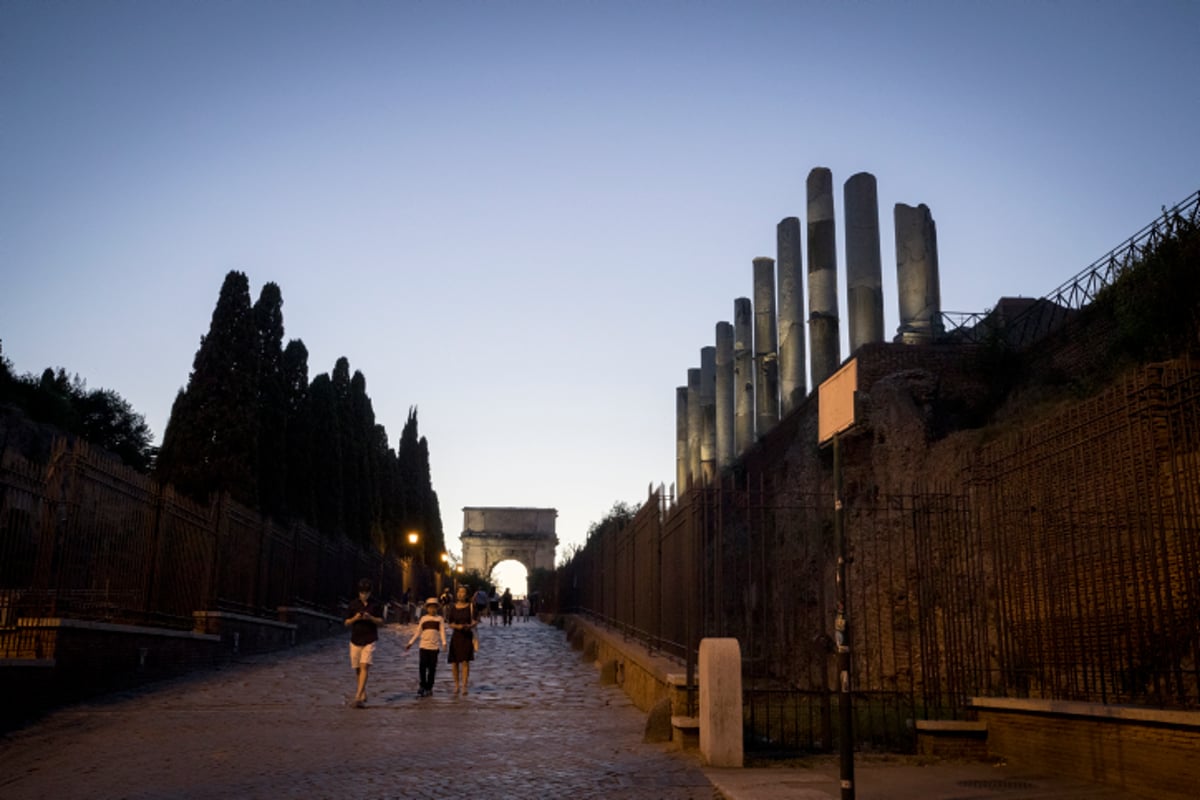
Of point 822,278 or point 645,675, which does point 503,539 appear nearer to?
point 822,278

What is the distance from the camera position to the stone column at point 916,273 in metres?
26.9

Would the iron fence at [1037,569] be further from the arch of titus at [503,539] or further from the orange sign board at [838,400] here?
the arch of titus at [503,539]

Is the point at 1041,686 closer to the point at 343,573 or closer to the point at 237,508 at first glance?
the point at 237,508

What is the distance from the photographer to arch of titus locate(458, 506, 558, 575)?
3061 inches

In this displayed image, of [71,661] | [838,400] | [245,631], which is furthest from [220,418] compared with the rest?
[838,400]

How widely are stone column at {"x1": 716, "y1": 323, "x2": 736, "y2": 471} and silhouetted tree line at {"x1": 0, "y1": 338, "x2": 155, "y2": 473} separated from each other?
26043mm

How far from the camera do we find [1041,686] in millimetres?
9391

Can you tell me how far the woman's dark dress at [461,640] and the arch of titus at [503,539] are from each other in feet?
204

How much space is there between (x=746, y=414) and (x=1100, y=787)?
3170cm

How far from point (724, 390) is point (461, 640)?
28.8 meters

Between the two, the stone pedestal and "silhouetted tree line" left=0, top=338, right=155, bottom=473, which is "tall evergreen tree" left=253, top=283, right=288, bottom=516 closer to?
"silhouetted tree line" left=0, top=338, right=155, bottom=473

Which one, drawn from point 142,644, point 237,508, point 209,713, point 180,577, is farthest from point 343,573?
point 209,713

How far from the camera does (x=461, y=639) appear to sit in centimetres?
1520

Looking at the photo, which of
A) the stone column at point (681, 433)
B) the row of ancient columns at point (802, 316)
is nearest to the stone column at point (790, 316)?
the row of ancient columns at point (802, 316)
